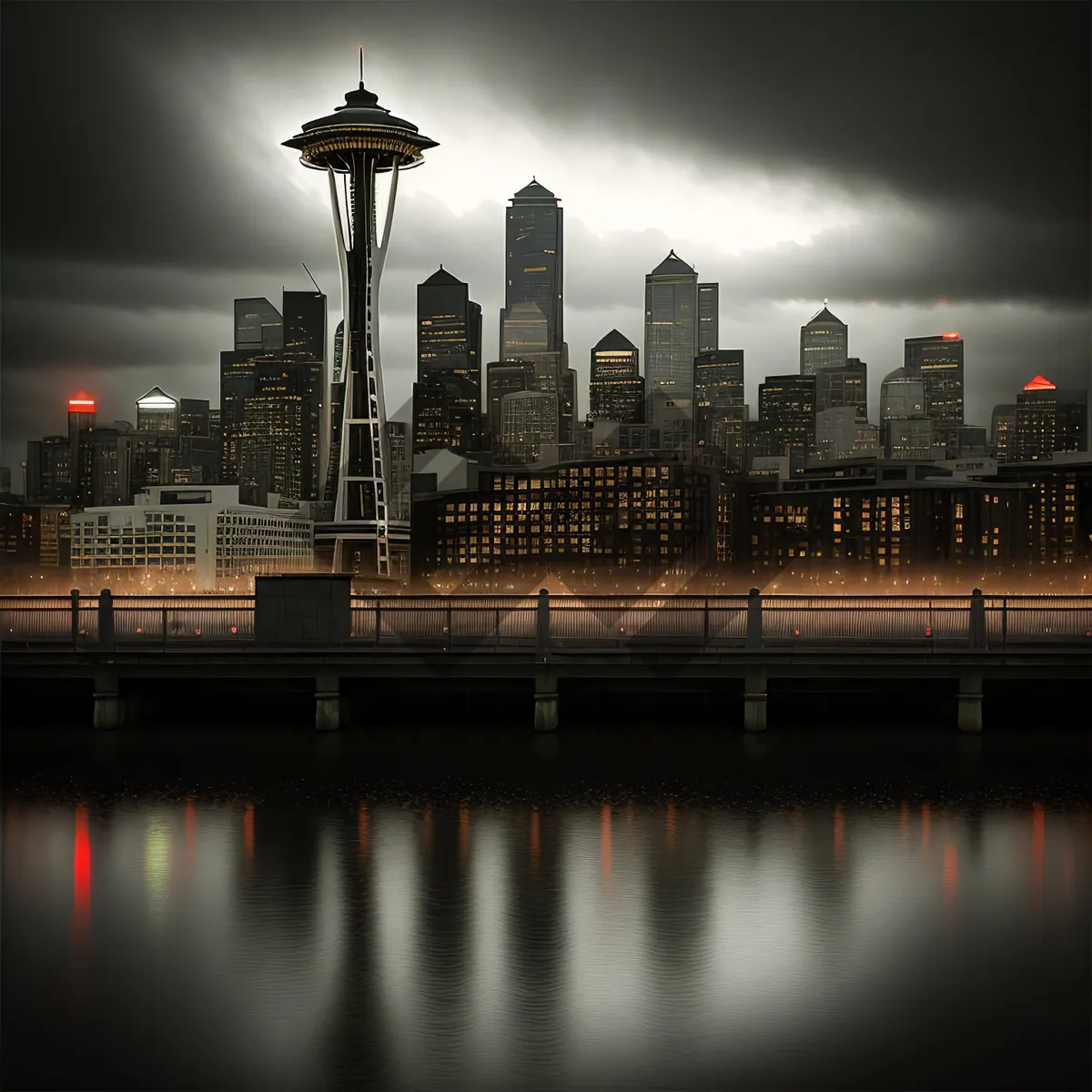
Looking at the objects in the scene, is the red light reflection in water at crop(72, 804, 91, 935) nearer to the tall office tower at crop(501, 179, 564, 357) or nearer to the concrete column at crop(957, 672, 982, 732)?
the concrete column at crop(957, 672, 982, 732)

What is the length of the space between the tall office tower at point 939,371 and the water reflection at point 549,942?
120535 mm

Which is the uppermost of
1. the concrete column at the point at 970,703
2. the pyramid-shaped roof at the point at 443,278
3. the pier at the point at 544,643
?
the pyramid-shaped roof at the point at 443,278

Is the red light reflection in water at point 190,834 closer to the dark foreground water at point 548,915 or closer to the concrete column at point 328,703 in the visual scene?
the dark foreground water at point 548,915

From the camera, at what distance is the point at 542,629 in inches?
1131

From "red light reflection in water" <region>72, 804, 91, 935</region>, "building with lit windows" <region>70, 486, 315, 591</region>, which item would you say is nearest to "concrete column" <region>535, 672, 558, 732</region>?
"red light reflection in water" <region>72, 804, 91, 935</region>

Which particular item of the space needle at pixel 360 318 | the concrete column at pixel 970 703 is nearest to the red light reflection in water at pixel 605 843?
the concrete column at pixel 970 703

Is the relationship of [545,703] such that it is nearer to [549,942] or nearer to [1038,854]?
[1038,854]

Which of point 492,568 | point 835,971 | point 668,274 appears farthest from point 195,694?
point 668,274

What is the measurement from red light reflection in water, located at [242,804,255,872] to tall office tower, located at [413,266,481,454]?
4296 inches

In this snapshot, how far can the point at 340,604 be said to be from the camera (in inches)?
1158

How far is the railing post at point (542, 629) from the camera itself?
2873 centimetres

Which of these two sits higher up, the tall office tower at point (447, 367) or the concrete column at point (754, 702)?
the tall office tower at point (447, 367)

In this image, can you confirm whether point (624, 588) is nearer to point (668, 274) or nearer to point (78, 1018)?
point (668, 274)

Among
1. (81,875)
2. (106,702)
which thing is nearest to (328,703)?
(106,702)
